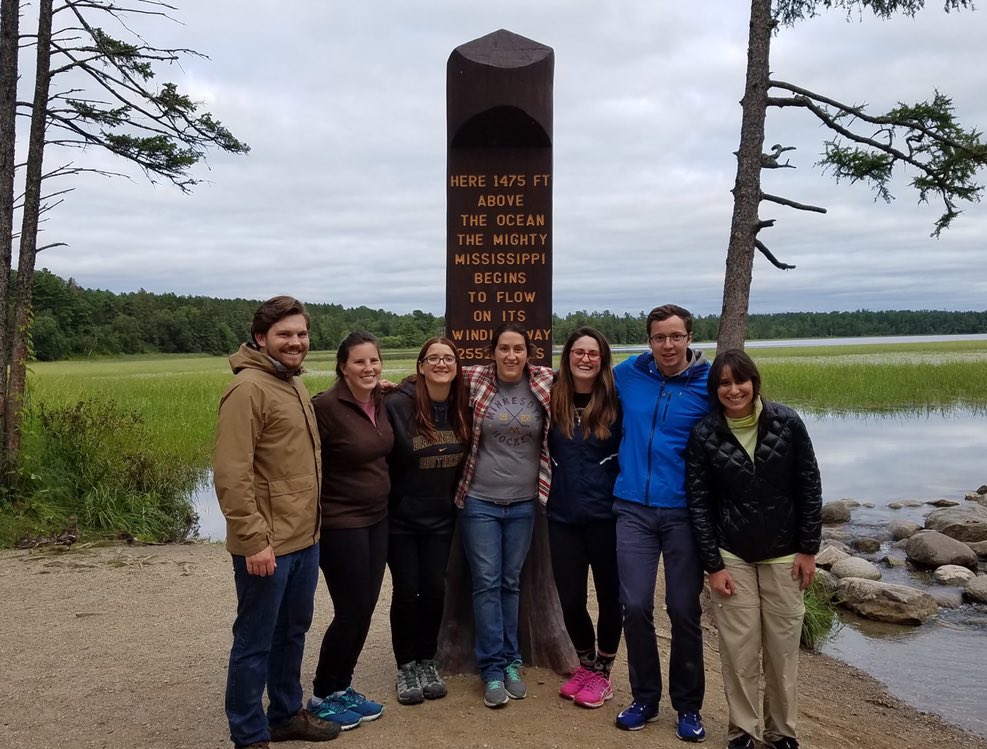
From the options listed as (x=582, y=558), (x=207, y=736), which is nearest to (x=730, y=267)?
(x=582, y=558)

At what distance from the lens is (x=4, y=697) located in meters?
4.46

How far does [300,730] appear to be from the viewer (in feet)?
12.0

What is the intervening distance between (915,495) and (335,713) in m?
13.4

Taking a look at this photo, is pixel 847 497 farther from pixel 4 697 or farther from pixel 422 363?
pixel 4 697

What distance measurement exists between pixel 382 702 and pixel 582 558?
1.31 m

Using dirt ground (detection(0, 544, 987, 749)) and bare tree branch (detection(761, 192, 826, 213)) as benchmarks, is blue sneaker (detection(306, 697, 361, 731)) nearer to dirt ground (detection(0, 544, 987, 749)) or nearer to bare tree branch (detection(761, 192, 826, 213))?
dirt ground (detection(0, 544, 987, 749))

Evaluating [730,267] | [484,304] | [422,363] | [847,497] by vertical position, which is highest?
[730,267]

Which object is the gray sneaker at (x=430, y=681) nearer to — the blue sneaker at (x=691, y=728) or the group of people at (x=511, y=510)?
the group of people at (x=511, y=510)

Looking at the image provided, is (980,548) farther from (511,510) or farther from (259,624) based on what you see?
(259,624)

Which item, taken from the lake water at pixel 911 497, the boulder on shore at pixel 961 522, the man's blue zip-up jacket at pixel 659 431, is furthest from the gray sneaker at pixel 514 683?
the boulder on shore at pixel 961 522

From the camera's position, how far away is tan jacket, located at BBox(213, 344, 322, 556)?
306 centimetres

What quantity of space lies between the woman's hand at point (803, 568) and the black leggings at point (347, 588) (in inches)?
74.5

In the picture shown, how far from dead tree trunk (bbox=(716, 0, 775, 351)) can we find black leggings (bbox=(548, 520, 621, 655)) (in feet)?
14.9

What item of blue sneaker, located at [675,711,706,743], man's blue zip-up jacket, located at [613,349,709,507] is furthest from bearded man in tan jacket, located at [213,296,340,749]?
blue sneaker, located at [675,711,706,743]
